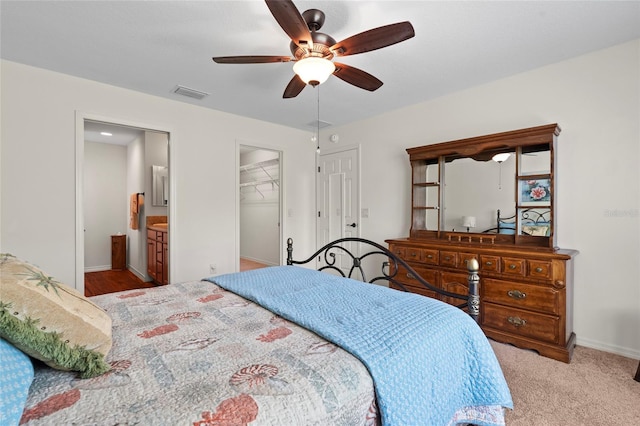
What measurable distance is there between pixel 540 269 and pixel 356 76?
2092 mm

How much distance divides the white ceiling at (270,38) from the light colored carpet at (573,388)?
2.46 meters

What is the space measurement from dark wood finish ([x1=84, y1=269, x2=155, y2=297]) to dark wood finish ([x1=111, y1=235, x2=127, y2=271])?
6.4 inches

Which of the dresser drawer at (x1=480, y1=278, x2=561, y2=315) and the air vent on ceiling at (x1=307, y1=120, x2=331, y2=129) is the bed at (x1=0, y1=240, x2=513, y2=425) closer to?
the dresser drawer at (x1=480, y1=278, x2=561, y2=315)

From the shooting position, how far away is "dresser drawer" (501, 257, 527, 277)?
248 cm

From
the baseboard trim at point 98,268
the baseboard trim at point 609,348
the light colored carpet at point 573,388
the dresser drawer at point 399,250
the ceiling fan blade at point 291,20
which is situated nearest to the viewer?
the ceiling fan blade at point 291,20

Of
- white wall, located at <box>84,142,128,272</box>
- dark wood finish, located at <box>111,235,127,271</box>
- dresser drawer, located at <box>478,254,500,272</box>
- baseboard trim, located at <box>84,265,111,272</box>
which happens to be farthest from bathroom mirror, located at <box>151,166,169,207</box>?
dresser drawer, located at <box>478,254,500,272</box>

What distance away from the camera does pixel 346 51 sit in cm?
183

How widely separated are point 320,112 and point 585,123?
108 inches

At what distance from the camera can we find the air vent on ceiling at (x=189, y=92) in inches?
127

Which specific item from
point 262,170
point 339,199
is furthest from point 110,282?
point 339,199

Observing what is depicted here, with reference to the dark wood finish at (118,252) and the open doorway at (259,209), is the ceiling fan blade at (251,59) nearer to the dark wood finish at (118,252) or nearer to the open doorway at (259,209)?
the open doorway at (259,209)

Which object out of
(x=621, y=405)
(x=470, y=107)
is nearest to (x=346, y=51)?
(x=470, y=107)

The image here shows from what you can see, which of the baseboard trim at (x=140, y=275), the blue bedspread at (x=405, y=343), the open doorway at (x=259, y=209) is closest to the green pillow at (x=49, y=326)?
the blue bedspread at (x=405, y=343)

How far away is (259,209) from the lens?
630cm
